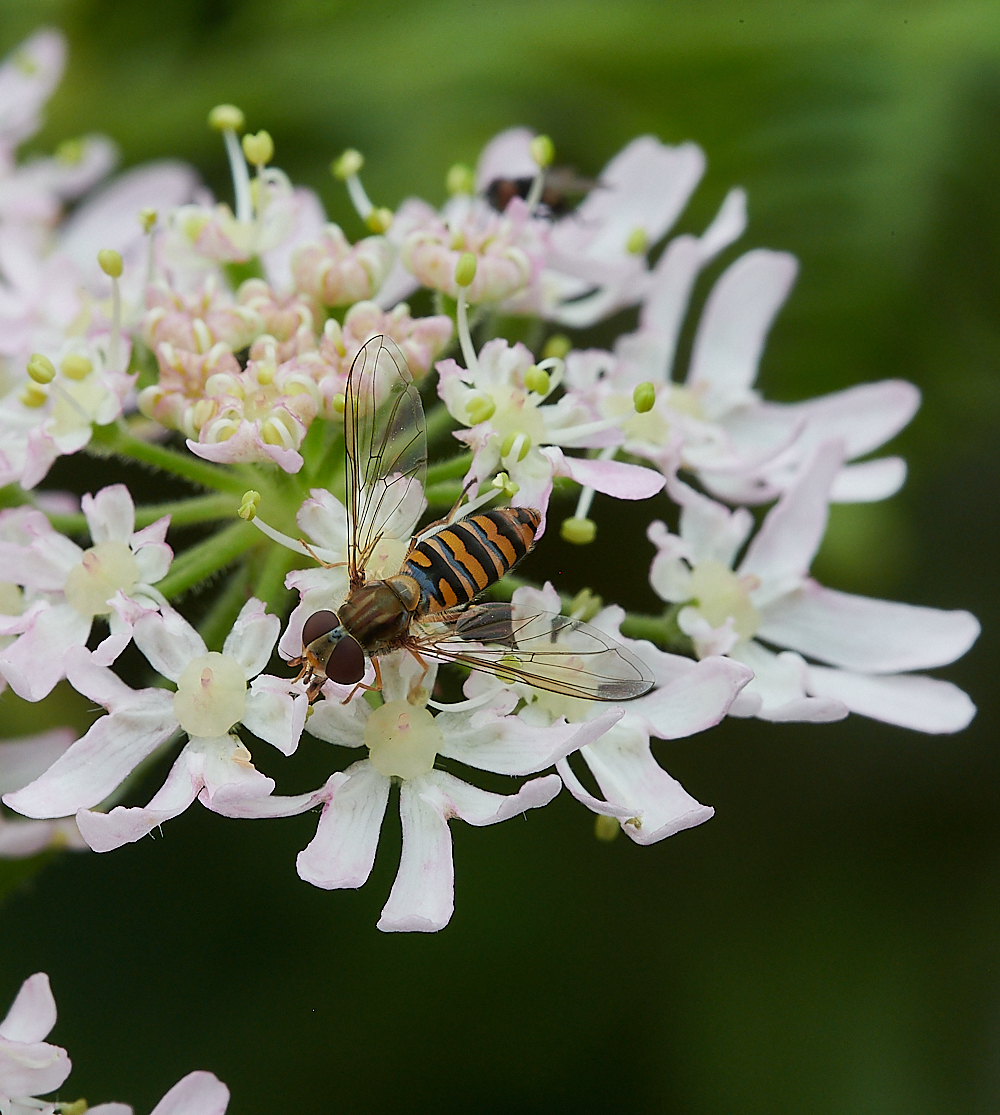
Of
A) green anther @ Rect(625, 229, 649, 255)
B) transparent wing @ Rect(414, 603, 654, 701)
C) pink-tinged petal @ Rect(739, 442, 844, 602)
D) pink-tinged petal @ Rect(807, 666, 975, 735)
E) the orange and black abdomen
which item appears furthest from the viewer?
green anther @ Rect(625, 229, 649, 255)

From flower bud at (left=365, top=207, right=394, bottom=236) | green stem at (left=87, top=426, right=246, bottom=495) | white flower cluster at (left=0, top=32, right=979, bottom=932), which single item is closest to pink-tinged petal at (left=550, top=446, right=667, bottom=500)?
white flower cluster at (left=0, top=32, right=979, bottom=932)

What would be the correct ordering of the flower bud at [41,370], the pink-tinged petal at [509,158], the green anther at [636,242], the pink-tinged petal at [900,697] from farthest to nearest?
the pink-tinged petal at [509,158], the green anther at [636,242], the pink-tinged petal at [900,697], the flower bud at [41,370]

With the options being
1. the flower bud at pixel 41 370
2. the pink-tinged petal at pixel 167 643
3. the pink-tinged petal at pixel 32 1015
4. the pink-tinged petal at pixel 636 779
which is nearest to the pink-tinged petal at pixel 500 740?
the pink-tinged petal at pixel 636 779

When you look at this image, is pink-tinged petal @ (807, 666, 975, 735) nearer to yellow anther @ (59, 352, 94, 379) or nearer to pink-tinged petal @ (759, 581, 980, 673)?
pink-tinged petal @ (759, 581, 980, 673)

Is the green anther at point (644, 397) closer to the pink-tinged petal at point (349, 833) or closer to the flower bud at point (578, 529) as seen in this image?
the flower bud at point (578, 529)

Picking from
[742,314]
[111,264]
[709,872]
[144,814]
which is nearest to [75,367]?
[111,264]

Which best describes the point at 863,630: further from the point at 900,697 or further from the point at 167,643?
the point at 167,643

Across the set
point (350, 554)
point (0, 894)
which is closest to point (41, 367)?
point (350, 554)
